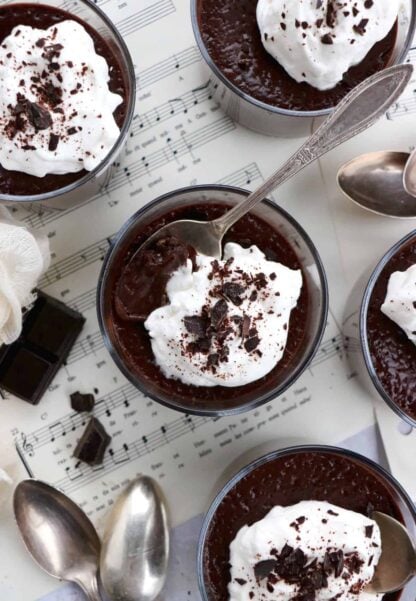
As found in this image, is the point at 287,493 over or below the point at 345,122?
below

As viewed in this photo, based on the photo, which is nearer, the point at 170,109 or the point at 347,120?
the point at 347,120

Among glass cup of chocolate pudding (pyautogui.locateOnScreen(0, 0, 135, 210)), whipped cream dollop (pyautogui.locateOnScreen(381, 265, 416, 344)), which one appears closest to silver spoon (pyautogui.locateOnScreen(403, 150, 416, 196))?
whipped cream dollop (pyautogui.locateOnScreen(381, 265, 416, 344))

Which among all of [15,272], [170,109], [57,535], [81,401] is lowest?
[57,535]

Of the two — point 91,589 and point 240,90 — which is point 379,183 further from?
point 91,589

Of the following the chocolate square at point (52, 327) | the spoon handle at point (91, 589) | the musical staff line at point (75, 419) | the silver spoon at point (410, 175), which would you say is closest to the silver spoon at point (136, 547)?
the spoon handle at point (91, 589)

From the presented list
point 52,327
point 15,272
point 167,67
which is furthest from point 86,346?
point 167,67

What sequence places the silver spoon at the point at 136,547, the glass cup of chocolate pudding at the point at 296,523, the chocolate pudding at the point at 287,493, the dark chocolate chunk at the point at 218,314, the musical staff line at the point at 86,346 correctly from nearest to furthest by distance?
the dark chocolate chunk at the point at 218,314 < the glass cup of chocolate pudding at the point at 296,523 < the chocolate pudding at the point at 287,493 < the silver spoon at the point at 136,547 < the musical staff line at the point at 86,346

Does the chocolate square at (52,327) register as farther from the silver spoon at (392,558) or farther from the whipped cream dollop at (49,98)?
the silver spoon at (392,558)
